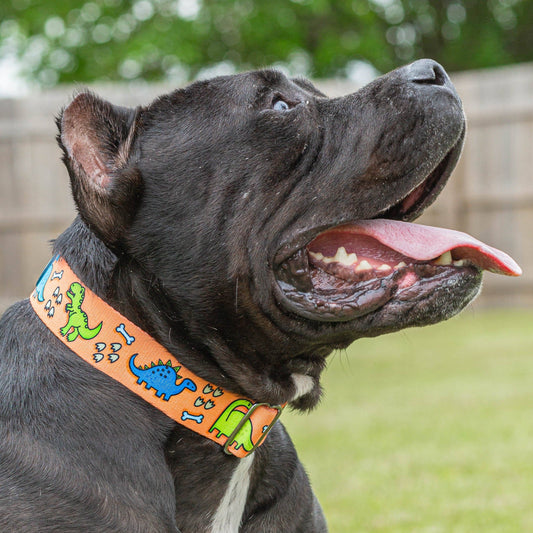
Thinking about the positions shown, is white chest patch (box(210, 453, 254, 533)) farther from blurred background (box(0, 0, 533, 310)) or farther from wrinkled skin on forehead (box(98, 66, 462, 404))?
blurred background (box(0, 0, 533, 310))

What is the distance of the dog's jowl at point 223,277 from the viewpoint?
236cm

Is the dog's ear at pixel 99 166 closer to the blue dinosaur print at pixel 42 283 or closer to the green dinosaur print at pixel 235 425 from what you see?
the blue dinosaur print at pixel 42 283

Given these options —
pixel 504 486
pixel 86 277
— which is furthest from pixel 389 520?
pixel 86 277

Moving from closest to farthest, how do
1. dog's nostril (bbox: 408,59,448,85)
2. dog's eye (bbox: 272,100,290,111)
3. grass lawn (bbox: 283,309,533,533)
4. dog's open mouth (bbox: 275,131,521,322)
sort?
dog's open mouth (bbox: 275,131,521,322)
dog's nostril (bbox: 408,59,448,85)
dog's eye (bbox: 272,100,290,111)
grass lawn (bbox: 283,309,533,533)

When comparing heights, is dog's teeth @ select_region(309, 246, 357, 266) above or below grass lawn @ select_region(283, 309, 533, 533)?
above

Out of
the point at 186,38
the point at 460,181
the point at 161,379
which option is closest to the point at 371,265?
the point at 161,379

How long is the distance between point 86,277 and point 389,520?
1.97 meters

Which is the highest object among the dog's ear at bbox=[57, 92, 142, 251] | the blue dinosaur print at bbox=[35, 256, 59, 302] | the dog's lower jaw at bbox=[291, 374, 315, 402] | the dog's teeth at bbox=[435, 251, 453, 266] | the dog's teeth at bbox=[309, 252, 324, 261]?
the dog's ear at bbox=[57, 92, 142, 251]

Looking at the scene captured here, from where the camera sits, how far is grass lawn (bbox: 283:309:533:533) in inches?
152

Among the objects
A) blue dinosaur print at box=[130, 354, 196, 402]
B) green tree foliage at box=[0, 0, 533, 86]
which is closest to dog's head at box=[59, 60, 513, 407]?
blue dinosaur print at box=[130, 354, 196, 402]

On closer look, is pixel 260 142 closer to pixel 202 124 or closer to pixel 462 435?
pixel 202 124

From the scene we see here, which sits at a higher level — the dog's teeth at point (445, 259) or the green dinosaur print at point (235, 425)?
the dog's teeth at point (445, 259)

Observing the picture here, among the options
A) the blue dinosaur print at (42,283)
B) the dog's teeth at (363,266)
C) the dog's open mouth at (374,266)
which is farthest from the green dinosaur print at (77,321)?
the dog's teeth at (363,266)

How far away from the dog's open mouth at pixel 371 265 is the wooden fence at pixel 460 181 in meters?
8.71
